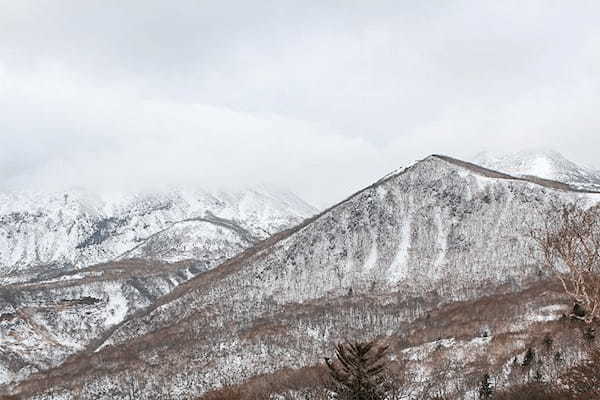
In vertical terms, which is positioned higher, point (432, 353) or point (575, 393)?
point (575, 393)

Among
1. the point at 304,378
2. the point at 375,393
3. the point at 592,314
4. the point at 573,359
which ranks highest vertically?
the point at 592,314

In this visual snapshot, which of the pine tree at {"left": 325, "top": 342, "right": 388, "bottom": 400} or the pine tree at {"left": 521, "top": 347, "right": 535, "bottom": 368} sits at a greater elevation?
the pine tree at {"left": 325, "top": 342, "right": 388, "bottom": 400}

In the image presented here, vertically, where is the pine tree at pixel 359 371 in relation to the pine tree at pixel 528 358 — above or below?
above

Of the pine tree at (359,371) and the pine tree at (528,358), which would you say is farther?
the pine tree at (528,358)

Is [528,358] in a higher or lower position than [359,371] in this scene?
lower

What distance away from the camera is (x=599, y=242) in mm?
32375

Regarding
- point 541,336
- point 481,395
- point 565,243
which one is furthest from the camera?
point 541,336

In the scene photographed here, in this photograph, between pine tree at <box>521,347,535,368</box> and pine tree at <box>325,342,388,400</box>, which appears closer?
pine tree at <box>325,342,388,400</box>

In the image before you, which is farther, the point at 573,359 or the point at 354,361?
the point at 573,359

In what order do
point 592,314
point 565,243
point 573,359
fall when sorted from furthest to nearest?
1. point 573,359
2. point 565,243
3. point 592,314

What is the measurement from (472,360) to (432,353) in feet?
55.9

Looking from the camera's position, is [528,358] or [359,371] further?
[528,358]

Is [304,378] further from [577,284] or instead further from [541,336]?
[577,284]

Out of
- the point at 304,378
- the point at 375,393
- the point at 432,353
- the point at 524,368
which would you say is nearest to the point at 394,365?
the point at 432,353
